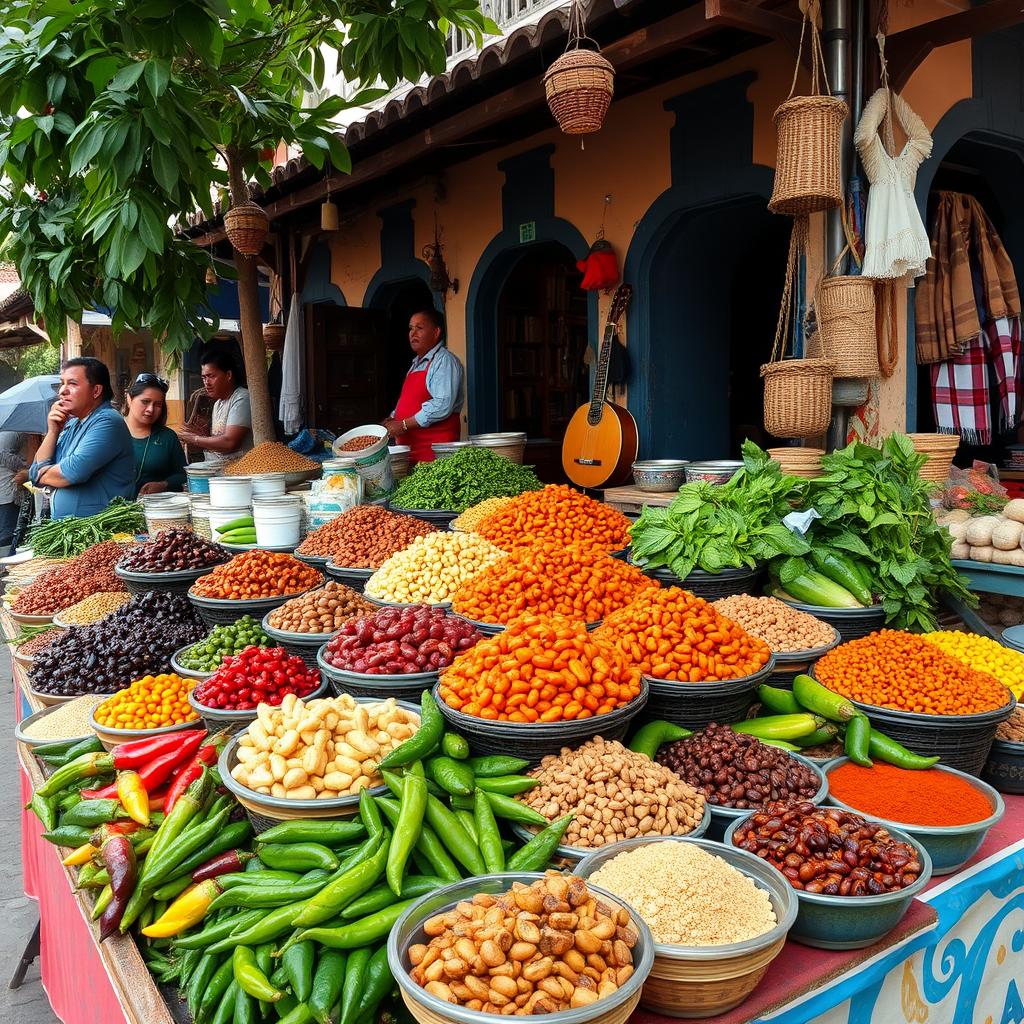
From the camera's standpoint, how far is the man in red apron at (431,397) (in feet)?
19.3

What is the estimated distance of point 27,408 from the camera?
9172 mm

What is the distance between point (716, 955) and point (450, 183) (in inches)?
274

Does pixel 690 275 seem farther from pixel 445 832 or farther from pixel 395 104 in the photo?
pixel 445 832

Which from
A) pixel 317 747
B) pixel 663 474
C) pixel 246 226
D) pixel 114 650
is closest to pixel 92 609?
pixel 114 650

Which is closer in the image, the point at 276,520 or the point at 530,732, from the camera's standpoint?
the point at 530,732

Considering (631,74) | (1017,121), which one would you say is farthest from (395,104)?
(1017,121)

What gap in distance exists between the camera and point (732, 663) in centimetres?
238

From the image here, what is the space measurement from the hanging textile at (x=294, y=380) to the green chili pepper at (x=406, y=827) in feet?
23.2

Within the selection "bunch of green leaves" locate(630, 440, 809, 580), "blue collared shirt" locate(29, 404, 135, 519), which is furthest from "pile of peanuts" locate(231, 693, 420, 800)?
"blue collared shirt" locate(29, 404, 135, 519)

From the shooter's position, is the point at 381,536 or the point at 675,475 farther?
the point at 675,475

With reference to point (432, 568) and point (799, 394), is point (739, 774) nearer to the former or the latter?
point (432, 568)

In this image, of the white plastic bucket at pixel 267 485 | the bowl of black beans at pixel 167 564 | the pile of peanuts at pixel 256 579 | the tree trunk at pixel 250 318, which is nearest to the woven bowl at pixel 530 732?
the pile of peanuts at pixel 256 579

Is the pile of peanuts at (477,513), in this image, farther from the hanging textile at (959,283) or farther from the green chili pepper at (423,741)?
the hanging textile at (959,283)

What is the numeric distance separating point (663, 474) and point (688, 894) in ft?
10.9
